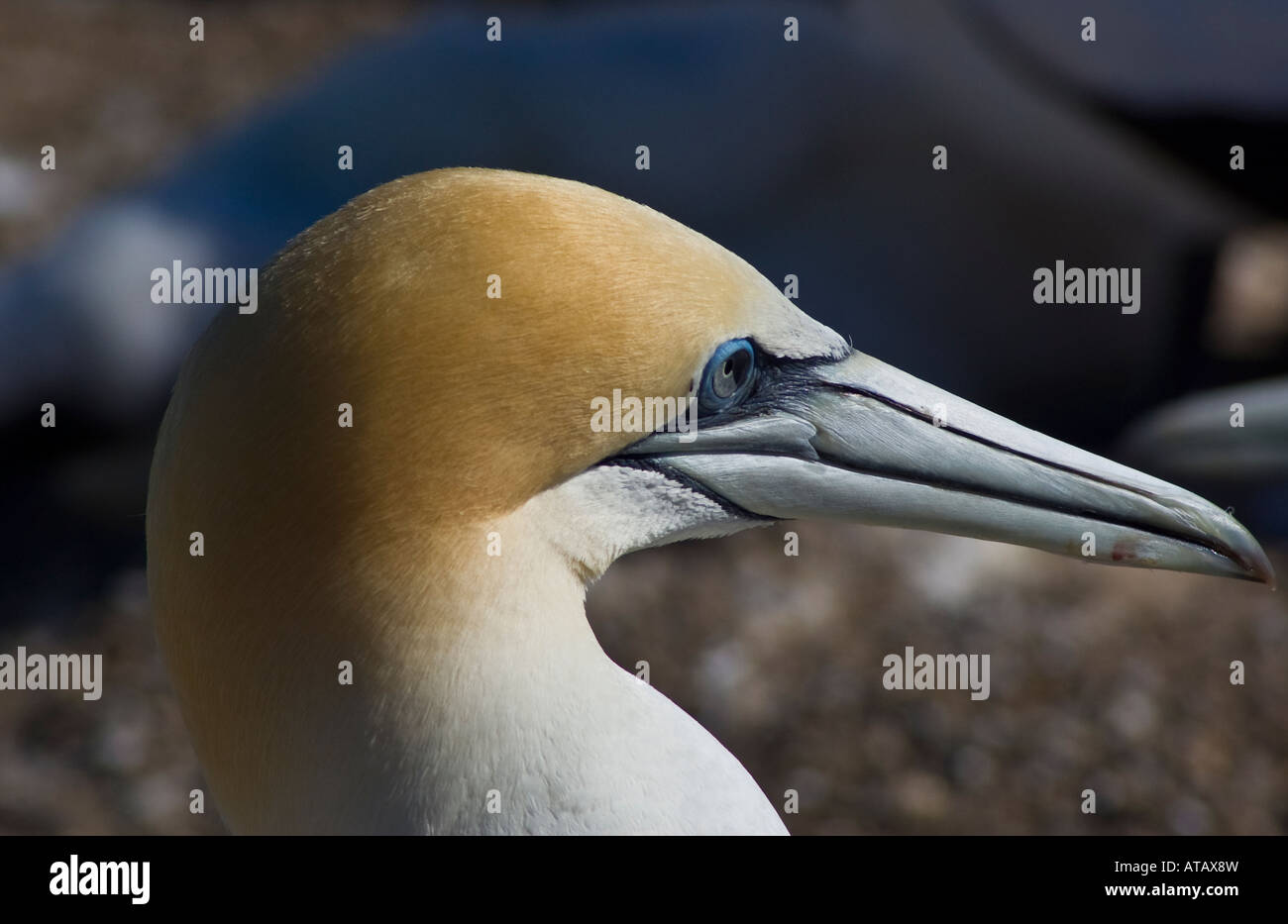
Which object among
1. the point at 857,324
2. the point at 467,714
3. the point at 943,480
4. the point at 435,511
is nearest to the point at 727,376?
the point at 943,480

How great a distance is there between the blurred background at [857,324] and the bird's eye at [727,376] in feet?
9.72

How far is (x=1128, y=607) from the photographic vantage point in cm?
588

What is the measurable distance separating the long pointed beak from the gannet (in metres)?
0.25

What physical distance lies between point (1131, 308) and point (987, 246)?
82cm

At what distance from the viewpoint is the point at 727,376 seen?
2.34m

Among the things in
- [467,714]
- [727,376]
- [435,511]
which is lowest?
[467,714]

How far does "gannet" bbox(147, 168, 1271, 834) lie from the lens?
203 centimetres

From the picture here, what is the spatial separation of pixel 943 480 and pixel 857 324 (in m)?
4.72

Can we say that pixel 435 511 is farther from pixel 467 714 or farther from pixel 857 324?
pixel 857 324

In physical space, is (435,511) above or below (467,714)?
above

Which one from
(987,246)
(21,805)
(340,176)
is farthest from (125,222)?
(987,246)

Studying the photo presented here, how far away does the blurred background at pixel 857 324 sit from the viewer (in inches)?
207

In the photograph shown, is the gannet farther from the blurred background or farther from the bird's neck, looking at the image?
the blurred background

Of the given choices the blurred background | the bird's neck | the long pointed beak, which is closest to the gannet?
the bird's neck
